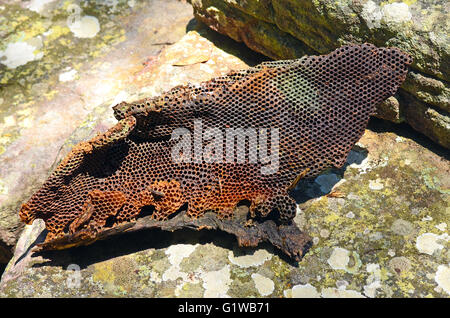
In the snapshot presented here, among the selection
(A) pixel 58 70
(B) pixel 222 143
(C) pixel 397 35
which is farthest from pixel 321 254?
(A) pixel 58 70

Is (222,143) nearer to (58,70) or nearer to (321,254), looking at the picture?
(321,254)

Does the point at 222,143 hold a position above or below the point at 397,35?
below

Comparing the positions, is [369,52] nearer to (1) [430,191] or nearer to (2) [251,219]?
(1) [430,191]

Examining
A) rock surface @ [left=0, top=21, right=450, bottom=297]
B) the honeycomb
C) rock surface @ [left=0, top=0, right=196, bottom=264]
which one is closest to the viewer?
rock surface @ [left=0, top=21, right=450, bottom=297]

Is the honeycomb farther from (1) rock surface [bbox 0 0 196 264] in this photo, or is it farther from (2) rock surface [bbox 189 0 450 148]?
(1) rock surface [bbox 0 0 196 264]

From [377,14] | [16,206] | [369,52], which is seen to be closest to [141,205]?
[16,206]

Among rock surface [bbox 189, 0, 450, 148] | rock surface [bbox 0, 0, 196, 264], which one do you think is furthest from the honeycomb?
rock surface [bbox 0, 0, 196, 264]
